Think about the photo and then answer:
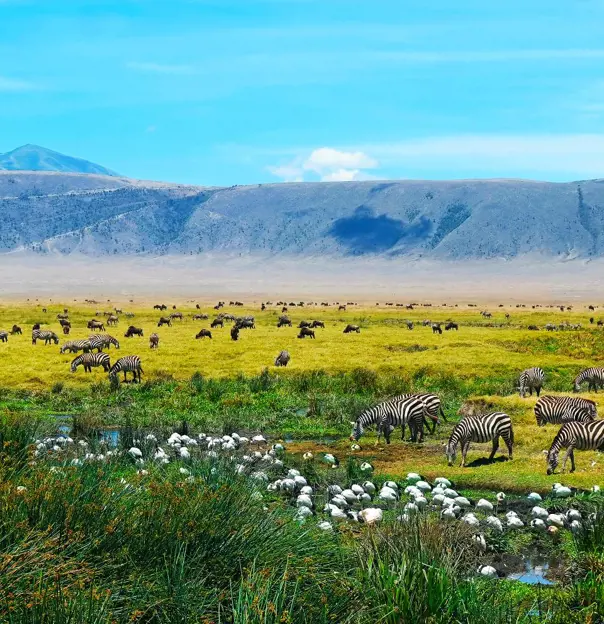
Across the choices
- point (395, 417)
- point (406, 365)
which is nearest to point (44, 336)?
point (406, 365)

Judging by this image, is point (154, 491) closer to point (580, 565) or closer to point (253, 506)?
point (253, 506)

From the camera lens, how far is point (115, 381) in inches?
1176

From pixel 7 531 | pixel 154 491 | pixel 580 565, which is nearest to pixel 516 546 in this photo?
pixel 580 565

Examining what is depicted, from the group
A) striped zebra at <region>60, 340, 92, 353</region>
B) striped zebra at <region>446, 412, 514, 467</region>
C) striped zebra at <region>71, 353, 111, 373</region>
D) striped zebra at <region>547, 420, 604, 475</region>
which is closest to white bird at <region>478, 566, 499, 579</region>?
striped zebra at <region>547, 420, 604, 475</region>

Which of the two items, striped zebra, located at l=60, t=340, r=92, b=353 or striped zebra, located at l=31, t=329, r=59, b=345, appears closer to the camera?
striped zebra, located at l=60, t=340, r=92, b=353

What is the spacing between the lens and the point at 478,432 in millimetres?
19016

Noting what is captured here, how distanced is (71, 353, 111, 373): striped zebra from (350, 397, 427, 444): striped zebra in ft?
50.3

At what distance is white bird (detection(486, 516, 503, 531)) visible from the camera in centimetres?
1302

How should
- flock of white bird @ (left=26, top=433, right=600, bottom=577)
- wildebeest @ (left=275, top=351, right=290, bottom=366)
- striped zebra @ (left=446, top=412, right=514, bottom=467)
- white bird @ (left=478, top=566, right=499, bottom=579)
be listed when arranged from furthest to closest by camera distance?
wildebeest @ (left=275, top=351, right=290, bottom=366) → striped zebra @ (left=446, top=412, right=514, bottom=467) → flock of white bird @ (left=26, top=433, right=600, bottom=577) → white bird @ (left=478, top=566, right=499, bottom=579)

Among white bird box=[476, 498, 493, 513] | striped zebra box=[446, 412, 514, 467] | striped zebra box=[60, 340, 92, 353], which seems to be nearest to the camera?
white bird box=[476, 498, 493, 513]

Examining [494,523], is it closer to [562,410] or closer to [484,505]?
[484,505]

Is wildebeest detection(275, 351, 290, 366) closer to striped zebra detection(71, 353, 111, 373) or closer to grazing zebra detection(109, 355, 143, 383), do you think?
grazing zebra detection(109, 355, 143, 383)

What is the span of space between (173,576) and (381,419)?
15092mm

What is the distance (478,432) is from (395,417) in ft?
10.9
